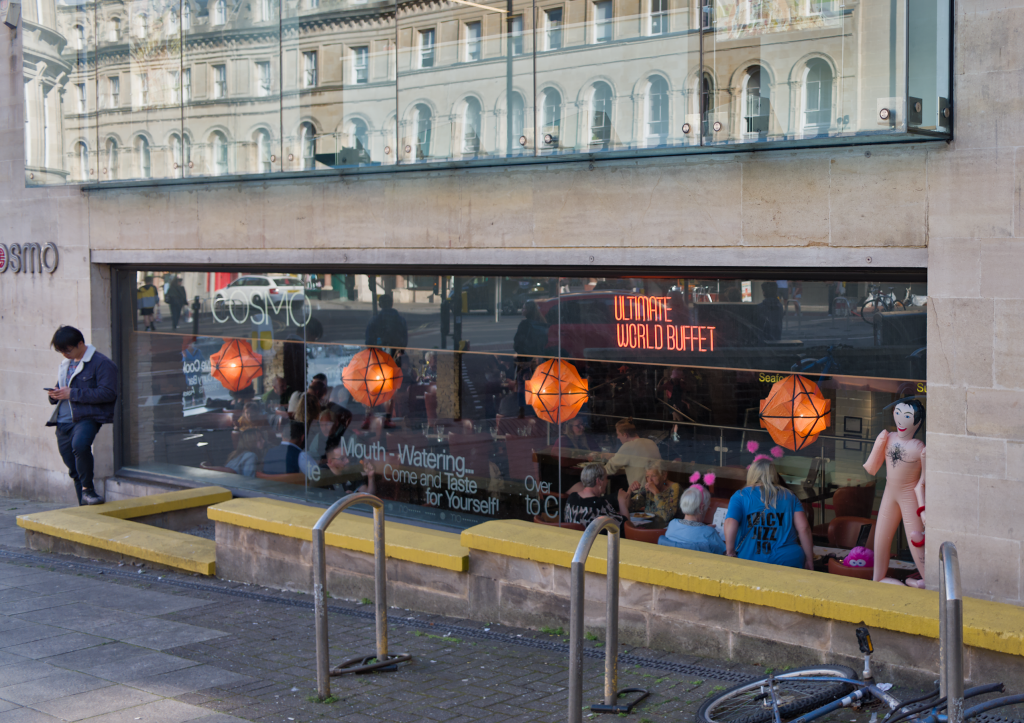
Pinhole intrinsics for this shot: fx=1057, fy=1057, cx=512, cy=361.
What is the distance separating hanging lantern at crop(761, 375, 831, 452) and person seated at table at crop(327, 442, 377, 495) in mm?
4390

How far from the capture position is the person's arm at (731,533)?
7969 mm

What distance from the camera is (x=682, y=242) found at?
7938mm

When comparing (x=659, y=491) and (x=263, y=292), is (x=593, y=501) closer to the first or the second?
(x=659, y=491)

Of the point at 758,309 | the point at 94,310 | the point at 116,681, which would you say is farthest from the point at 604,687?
the point at 94,310

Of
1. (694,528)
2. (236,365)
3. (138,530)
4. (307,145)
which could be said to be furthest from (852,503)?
(236,365)

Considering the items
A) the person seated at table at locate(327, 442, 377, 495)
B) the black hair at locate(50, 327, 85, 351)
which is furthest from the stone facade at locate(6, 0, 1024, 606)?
the person seated at table at locate(327, 442, 377, 495)

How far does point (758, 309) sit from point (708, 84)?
171 cm

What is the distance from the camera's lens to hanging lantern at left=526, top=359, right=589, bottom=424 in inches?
363

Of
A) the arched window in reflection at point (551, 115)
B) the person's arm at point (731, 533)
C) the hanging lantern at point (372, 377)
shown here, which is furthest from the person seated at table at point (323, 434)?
the person's arm at point (731, 533)

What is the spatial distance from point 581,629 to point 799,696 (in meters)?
1.10

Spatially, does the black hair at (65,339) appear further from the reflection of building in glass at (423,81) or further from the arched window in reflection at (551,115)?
the arched window in reflection at (551,115)

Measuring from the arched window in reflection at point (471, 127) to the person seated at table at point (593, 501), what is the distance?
2.92 m

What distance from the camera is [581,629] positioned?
5.09 m

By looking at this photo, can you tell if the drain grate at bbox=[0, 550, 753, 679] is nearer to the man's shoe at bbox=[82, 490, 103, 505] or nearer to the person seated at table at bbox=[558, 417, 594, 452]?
the man's shoe at bbox=[82, 490, 103, 505]
